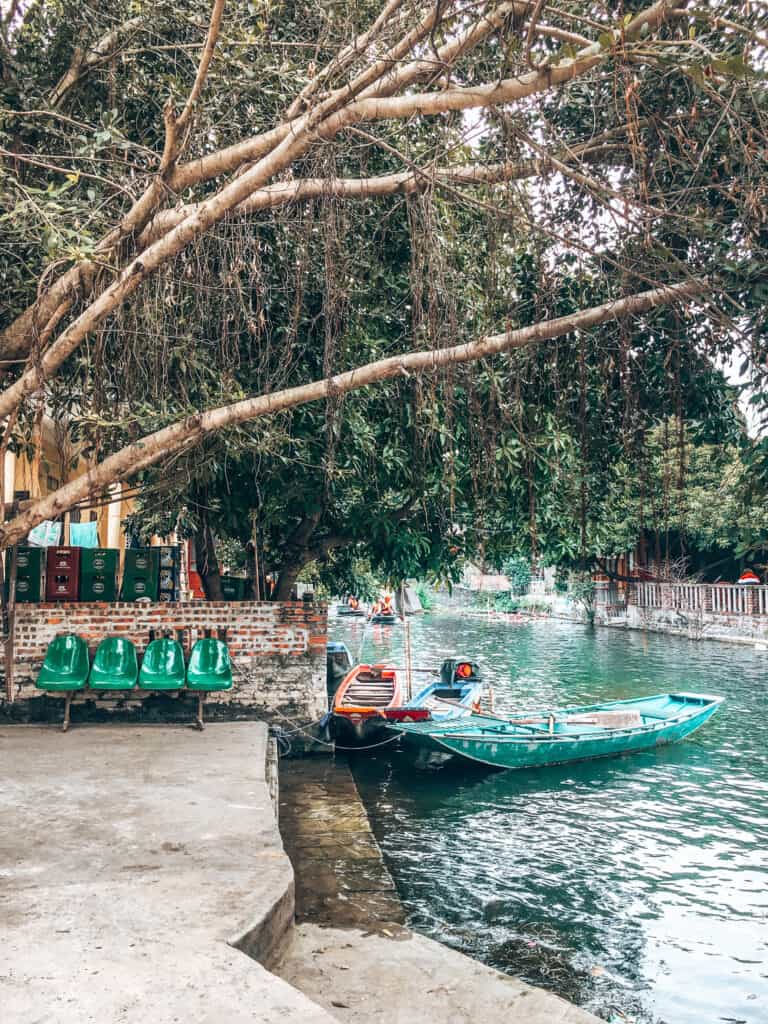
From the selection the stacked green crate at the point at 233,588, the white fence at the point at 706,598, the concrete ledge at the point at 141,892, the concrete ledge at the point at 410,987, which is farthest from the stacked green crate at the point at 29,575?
the white fence at the point at 706,598

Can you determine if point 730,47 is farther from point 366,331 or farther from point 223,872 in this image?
point 223,872

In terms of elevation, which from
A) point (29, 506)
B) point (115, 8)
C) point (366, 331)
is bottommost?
point (29, 506)

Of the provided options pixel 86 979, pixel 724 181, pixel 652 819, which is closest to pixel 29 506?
pixel 86 979

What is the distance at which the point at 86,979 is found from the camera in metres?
3.13

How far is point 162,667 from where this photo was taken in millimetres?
8961

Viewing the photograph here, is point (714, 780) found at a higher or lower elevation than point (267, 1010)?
lower

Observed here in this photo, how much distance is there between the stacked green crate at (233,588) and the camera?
39.3ft

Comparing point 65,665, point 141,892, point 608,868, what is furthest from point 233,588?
point 141,892

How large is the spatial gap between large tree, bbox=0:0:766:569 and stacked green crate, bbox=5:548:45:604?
1.79m

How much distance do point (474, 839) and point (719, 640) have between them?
78.5 feet

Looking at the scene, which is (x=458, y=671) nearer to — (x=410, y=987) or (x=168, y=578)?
(x=168, y=578)

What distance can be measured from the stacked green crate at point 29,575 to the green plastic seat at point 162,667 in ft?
4.62

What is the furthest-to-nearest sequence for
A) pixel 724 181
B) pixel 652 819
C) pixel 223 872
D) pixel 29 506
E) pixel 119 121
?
pixel 652 819 < pixel 119 121 < pixel 724 181 < pixel 29 506 < pixel 223 872

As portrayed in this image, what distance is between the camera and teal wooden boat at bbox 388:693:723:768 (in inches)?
428
